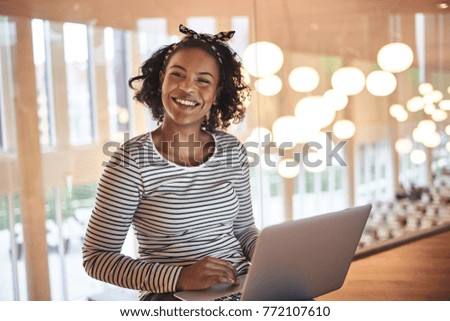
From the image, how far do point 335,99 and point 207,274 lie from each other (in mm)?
2347

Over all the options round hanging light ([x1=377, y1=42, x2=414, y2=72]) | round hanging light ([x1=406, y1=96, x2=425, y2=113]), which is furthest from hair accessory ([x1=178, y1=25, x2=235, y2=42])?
round hanging light ([x1=406, y1=96, x2=425, y2=113])

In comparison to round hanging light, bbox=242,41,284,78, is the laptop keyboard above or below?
below

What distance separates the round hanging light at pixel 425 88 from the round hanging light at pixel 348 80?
0.34 m

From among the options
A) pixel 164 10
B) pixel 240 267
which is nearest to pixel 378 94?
pixel 164 10

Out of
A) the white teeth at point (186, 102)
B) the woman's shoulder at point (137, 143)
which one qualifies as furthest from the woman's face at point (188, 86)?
the woman's shoulder at point (137, 143)

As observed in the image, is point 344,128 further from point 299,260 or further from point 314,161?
point 299,260

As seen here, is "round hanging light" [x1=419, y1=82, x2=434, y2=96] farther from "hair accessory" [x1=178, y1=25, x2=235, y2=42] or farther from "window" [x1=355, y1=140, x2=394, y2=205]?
"hair accessory" [x1=178, y1=25, x2=235, y2=42]

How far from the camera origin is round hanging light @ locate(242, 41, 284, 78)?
329 centimetres

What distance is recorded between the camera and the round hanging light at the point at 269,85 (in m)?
3.35

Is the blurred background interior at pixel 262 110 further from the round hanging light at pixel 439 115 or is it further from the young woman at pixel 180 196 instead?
the young woman at pixel 180 196

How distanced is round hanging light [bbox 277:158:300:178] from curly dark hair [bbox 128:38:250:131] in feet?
4.94

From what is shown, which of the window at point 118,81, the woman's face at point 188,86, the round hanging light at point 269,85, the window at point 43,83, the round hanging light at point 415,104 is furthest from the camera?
the round hanging light at point 269,85

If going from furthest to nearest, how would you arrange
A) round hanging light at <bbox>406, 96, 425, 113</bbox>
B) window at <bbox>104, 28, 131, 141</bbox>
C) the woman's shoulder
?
round hanging light at <bbox>406, 96, 425, 113</bbox>, window at <bbox>104, 28, 131, 141</bbox>, the woman's shoulder

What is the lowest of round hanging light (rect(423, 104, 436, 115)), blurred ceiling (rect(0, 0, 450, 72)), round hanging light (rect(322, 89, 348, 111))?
round hanging light (rect(423, 104, 436, 115))
